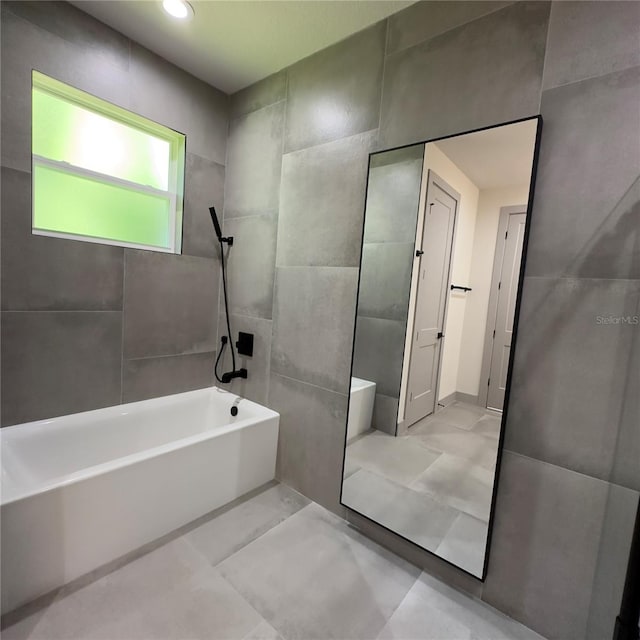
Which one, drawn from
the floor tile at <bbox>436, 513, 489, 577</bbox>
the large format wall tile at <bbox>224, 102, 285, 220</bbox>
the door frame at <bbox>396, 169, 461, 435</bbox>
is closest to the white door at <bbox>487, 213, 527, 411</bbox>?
the door frame at <bbox>396, 169, 461, 435</bbox>

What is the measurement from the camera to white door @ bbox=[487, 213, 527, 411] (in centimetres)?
138

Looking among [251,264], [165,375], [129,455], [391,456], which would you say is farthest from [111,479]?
[251,264]

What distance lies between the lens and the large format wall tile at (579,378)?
115 centimetres

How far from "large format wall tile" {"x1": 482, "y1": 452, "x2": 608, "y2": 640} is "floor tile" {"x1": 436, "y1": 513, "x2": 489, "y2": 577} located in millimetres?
49

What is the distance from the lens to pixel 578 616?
4.11 feet

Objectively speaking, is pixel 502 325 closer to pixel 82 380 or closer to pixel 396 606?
pixel 396 606

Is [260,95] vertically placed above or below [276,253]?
above

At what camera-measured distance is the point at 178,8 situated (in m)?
1.71

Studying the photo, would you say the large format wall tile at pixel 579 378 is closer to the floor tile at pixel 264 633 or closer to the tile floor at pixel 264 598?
the tile floor at pixel 264 598

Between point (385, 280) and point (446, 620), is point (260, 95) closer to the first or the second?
point (385, 280)

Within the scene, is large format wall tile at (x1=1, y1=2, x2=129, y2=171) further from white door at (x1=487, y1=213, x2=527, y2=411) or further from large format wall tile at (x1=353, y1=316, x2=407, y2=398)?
white door at (x1=487, y1=213, x2=527, y2=411)

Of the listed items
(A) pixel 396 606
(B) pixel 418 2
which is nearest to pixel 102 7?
(B) pixel 418 2

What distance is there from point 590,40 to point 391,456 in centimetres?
198

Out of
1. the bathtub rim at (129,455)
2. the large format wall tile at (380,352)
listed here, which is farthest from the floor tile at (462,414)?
the bathtub rim at (129,455)
